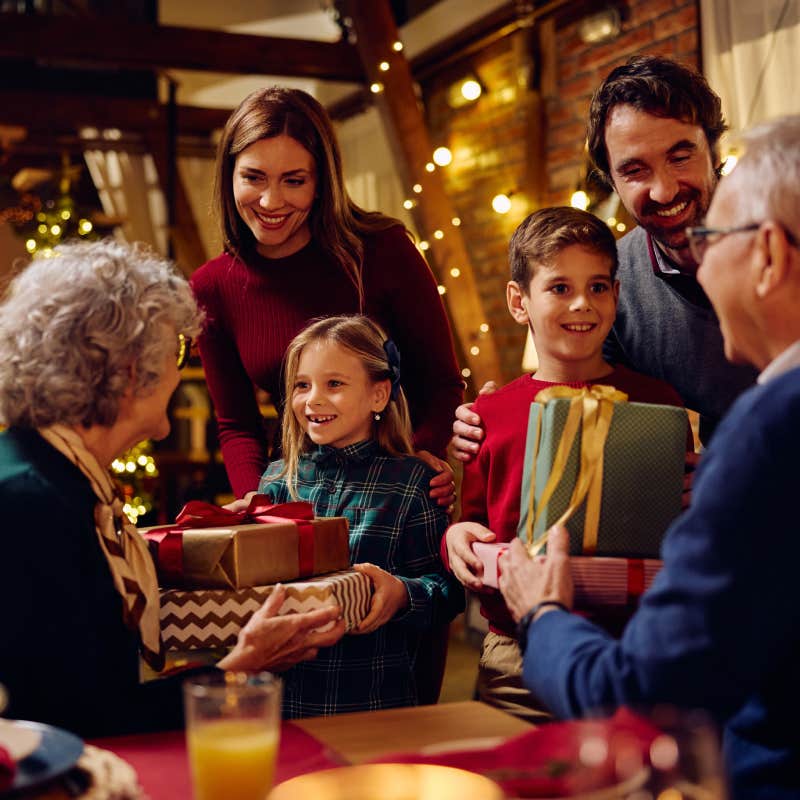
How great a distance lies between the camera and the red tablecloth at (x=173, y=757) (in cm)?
109

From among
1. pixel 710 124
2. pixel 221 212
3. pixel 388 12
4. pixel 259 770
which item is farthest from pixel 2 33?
pixel 259 770

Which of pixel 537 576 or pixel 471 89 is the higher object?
pixel 471 89

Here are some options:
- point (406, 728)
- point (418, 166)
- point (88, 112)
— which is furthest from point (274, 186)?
point (88, 112)

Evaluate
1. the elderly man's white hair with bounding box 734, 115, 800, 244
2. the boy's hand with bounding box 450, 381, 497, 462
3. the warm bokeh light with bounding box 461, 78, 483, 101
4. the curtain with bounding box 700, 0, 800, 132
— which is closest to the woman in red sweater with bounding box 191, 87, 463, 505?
the boy's hand with bounding box 450, 381, 497, 462

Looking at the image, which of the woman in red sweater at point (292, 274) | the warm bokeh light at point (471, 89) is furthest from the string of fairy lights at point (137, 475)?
the woman in red sweater at point (292, 274)

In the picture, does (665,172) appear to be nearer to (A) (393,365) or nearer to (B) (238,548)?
(A) (393,365)

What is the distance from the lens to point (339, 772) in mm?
781

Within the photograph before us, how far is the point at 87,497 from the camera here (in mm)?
1438

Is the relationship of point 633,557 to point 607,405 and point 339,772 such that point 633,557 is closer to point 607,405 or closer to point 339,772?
point 607,405

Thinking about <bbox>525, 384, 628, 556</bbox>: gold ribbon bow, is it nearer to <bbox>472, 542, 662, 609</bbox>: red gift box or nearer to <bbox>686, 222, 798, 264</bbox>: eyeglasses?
<bbox>472, 542, 662, 609</bbox>: red gift box

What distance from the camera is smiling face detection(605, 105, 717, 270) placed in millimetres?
2119

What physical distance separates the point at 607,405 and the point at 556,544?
0.29m

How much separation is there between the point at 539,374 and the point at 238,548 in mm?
743

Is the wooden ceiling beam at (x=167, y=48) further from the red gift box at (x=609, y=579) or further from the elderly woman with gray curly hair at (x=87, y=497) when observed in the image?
the red gift box at (x=609, y=579)
